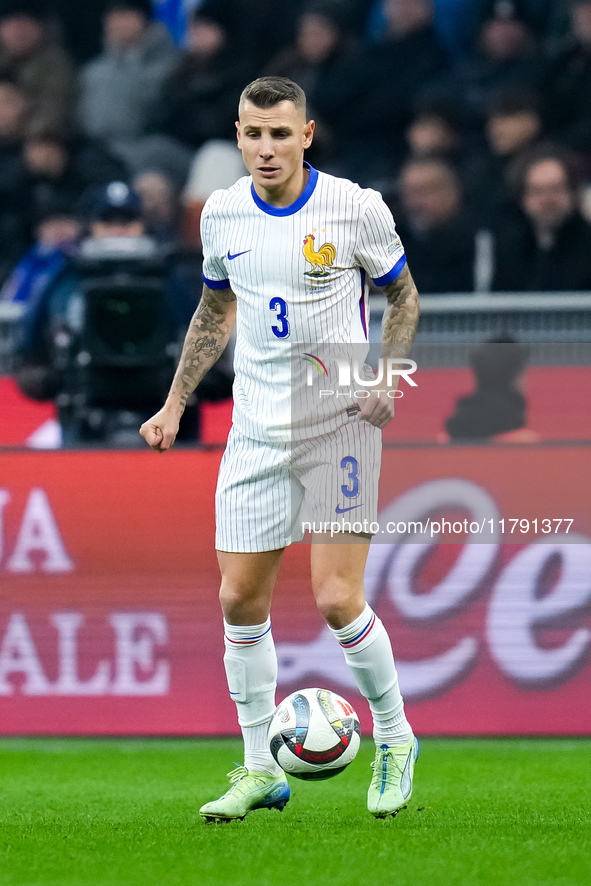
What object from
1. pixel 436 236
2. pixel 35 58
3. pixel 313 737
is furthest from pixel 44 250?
pixel 313 737

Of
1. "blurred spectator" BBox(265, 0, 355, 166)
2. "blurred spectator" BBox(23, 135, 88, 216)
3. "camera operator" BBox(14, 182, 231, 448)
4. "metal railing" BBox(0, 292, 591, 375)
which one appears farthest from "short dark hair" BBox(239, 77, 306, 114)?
"blurred spectator" BBox(23, 135, 88, 216)

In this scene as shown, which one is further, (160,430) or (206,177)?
(206,177)

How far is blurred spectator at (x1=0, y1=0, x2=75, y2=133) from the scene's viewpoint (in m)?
9.04

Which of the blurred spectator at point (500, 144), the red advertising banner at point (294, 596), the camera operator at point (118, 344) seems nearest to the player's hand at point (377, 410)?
the red advertising banner at point (294, 596)

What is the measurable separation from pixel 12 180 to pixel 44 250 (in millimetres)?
815

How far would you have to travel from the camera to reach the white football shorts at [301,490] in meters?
3.78

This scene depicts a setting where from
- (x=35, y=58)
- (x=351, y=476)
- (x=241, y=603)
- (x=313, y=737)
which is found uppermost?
(x=35, y=58)

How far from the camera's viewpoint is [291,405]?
379 cm

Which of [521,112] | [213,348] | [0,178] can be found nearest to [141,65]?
[0,178]

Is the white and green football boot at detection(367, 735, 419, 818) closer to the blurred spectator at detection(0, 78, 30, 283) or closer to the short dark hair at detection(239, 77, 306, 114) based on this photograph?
the short dark hair at detection(239, 77, 306, 114)

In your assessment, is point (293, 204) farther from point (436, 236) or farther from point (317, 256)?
point (436, 236)

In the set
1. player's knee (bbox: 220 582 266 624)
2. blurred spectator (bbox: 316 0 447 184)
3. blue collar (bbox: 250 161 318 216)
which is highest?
blurred spectator (bbox: 316 0 447 184)

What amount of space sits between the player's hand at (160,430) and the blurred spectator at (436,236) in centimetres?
416

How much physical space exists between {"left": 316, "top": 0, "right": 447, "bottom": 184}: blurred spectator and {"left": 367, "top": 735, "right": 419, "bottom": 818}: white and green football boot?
215 inches
